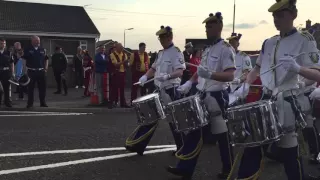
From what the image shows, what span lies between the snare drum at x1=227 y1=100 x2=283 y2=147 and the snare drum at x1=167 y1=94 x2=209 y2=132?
3.51 feet

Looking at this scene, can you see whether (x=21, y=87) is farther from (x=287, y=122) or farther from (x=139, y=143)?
(x=287, y=122)

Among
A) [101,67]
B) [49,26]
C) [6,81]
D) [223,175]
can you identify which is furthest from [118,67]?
[49,26]

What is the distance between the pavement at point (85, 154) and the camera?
19.1ft

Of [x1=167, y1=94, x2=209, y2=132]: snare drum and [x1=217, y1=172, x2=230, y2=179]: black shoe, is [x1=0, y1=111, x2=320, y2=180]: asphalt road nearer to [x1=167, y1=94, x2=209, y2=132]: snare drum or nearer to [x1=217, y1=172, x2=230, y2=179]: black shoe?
[x1=217, y1=172, x2=230, y2=179]: black shoe

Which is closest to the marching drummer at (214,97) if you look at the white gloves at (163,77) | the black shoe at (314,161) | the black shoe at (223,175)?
the black shoe at (223,175)

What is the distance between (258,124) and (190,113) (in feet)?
4.27

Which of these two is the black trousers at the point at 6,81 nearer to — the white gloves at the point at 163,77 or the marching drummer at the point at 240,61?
the marching drummer at the point at 240,61

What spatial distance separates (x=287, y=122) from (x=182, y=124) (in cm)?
152

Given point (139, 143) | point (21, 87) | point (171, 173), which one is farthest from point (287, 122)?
point (21, 87)

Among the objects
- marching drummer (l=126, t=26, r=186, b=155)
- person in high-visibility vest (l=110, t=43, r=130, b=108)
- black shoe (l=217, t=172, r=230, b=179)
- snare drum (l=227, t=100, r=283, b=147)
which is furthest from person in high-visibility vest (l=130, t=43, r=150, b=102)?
snare drum (l=227, t=100, r=283, b=147)

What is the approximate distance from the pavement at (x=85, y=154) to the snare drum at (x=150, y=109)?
2.22 feet

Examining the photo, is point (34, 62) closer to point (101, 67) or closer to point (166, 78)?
point (101, 67)

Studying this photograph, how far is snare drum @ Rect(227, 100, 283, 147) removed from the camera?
3982mm

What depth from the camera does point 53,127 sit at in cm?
955
